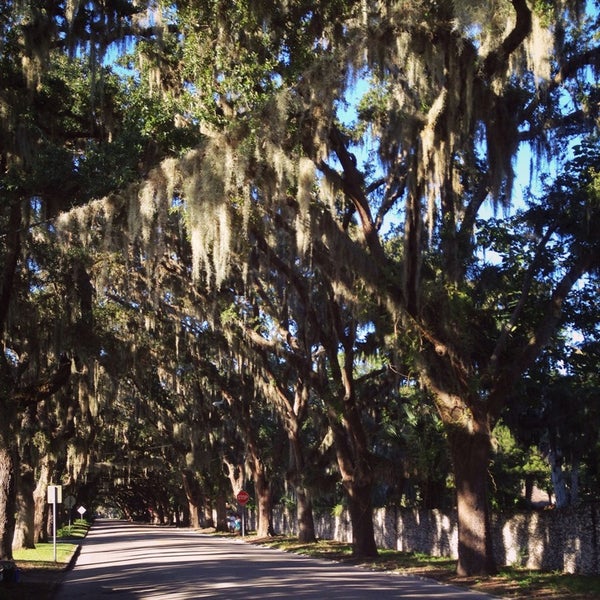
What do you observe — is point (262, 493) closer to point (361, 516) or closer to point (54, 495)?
point (361, 516)

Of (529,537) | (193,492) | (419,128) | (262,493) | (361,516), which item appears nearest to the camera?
(419,128)

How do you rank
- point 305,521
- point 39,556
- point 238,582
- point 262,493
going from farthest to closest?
point 262,493
point 305,521
point 39,556
point 238,582

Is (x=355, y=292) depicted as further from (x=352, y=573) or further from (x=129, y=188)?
(x=352, y=573)

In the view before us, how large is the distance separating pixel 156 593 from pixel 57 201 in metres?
6.38

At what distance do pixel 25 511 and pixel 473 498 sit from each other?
17845mm

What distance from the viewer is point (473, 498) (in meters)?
15.4

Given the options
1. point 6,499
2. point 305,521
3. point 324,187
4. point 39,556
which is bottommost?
point 39,556

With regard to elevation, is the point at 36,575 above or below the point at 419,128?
below

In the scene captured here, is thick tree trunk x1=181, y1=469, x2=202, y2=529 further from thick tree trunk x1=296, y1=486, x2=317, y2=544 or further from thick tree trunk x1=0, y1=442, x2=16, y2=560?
thick tree trunk x1=0, y1=442, x2=16, y2=560

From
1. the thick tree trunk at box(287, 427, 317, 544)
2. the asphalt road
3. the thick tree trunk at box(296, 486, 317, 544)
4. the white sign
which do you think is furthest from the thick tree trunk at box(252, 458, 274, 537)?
the white sign

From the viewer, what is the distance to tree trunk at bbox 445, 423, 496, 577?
15.4 m

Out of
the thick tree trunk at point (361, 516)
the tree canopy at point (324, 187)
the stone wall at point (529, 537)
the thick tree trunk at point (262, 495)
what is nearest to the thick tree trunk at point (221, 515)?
the thick tree trunk at point (262, 495)

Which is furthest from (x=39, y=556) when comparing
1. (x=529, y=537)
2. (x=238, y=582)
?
(x=529, y=537)

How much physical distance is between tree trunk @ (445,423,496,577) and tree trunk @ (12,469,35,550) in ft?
56.2
